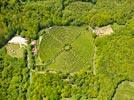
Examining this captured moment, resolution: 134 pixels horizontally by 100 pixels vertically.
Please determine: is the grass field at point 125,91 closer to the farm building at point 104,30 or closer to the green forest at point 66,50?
the green forest at point 66,50

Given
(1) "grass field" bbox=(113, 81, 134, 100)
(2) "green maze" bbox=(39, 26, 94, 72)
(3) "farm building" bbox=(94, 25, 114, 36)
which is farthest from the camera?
(3) "farm building" bbox=(94, 25, 114, 36)

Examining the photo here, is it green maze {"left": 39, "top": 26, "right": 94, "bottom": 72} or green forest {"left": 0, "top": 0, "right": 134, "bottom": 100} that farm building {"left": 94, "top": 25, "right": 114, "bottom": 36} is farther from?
green maze {"left": 39, "top": 26, "right": 94, "bottom": 72}

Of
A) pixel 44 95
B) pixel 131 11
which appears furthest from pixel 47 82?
pixel 131 11

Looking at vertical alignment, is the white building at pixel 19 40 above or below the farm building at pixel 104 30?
below

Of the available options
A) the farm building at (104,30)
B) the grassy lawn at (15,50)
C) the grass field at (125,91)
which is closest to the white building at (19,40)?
the grassy lawn at (15,50)

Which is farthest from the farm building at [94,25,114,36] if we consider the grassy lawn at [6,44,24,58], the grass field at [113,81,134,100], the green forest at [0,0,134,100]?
the grassy lawn at [6,44,24,58]

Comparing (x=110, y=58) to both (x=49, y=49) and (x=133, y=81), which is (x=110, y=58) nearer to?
(x=133, y=81)
